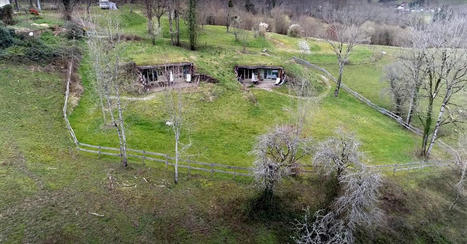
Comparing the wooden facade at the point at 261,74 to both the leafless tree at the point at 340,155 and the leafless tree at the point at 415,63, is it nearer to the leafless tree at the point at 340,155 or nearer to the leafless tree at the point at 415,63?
the leafless tree at the point at 415,63

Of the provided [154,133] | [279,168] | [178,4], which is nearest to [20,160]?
[154,133]

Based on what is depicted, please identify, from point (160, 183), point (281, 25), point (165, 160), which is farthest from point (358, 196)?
point (281, 25)

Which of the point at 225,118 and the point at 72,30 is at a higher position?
the point at 72,30

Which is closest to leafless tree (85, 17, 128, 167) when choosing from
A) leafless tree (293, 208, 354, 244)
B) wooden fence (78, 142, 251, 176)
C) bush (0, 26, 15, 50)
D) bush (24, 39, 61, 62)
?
wooden fence (78, 142, 251, 176)

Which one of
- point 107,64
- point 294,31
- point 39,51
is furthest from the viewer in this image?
point 294,31

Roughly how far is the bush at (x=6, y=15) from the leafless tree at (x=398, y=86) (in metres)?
49.5

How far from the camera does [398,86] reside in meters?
38.8

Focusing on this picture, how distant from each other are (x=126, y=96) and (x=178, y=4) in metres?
23.4

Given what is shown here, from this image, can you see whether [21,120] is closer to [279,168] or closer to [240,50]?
[279,168]

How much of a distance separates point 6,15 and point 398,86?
50.9m

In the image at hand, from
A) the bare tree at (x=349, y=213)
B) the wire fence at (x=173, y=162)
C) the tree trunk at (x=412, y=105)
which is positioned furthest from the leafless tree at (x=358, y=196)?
the tree trunk at (x=412, y=105)

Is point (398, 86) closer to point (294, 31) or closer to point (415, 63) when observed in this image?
point (415, 63)

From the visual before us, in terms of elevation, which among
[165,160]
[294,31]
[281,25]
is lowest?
[165,160]

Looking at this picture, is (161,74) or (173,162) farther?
(161,74)
